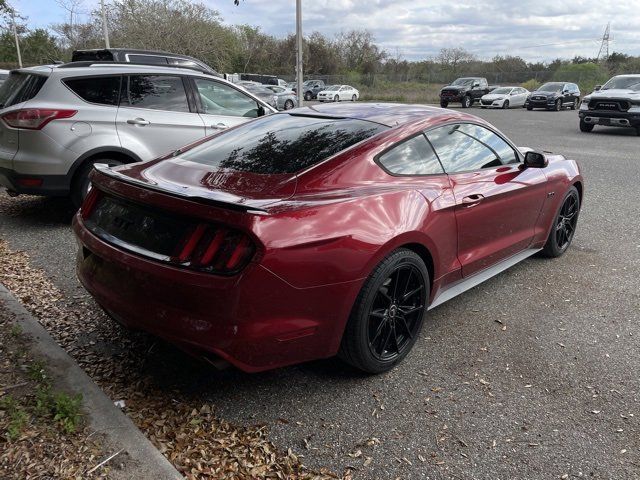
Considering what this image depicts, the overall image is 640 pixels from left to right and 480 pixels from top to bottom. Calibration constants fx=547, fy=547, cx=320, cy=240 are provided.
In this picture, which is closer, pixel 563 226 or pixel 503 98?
pixel 563 226

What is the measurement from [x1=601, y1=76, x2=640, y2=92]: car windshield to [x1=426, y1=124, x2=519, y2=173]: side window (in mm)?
Answer: 14790

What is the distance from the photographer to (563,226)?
518 cm

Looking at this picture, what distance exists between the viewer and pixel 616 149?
532 inches

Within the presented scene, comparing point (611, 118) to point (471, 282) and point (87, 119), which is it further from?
point (87, 119)

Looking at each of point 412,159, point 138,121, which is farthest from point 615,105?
point 412,159

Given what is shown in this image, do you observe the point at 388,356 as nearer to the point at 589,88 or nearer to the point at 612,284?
the point at 612,284

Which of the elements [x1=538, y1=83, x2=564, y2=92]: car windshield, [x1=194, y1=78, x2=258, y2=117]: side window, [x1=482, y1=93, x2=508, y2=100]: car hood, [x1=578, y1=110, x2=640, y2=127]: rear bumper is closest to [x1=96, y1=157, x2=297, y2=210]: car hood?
[x1=194, y1=78, x2=258, y2=117]: side window

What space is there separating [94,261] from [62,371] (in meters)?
0.61

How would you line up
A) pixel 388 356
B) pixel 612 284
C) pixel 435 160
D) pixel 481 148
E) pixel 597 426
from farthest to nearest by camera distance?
pixel 612 284
pixel 481 148
pixel 435 160
pixel 388 356
pixel 597 426

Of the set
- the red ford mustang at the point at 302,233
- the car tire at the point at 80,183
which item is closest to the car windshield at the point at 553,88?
the red ford mustang at the point at 302,233

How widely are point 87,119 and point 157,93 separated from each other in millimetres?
986

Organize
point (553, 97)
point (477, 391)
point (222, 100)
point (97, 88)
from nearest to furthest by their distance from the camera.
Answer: point (477, 391)
point (97, 88)
point (222, 100)
point (553, 97)

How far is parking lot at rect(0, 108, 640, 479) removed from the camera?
2.52 meters

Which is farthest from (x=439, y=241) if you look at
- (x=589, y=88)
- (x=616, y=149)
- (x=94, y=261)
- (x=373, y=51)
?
(x=373, y=51)
